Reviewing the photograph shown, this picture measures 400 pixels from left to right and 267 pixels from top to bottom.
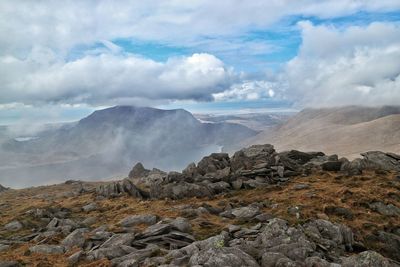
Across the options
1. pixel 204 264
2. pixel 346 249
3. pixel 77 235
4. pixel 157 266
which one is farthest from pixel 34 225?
pixel 346 249

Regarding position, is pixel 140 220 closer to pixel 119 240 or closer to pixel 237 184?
pixel 119 240

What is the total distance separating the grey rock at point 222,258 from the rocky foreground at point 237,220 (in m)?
0.06

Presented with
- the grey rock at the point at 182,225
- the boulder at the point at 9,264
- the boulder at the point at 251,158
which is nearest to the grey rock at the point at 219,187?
the boulder at the point at 251,158

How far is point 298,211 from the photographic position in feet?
126

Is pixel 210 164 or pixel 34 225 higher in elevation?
pixel 210 164

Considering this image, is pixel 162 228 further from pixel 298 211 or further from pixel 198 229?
pixel 298 211

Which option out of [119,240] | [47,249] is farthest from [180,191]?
[47,249]

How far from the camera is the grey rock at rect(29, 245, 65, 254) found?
1267 inches

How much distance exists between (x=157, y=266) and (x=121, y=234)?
8.97 meters

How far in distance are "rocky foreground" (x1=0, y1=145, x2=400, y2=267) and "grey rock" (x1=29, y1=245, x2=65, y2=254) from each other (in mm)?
98

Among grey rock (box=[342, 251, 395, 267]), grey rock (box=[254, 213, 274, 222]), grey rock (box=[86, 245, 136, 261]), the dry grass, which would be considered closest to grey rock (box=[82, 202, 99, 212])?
the dry grass

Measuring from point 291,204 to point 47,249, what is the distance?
23476 millimetres

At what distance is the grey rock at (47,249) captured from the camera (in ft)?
106

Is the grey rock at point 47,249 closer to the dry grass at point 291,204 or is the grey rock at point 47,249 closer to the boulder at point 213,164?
the dry grass at point 291,204
